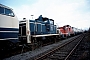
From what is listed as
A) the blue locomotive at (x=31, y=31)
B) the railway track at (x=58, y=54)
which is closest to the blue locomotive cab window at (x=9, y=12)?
the blue locomotive at (x=31, y=31)

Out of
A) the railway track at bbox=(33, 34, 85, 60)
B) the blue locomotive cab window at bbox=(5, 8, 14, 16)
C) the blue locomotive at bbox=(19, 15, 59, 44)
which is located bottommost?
the railway track at bbox=(33, 34, 85, 60)

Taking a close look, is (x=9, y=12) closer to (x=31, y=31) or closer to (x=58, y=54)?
(x=31, y=31)

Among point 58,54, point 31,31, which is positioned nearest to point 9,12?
point 31,31

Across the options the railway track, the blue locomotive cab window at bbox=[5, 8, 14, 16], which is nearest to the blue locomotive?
the railway track

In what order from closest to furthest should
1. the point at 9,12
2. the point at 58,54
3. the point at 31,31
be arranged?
the point at 9,12, the point at 58,54, the point at 31,31

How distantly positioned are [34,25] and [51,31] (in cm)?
493

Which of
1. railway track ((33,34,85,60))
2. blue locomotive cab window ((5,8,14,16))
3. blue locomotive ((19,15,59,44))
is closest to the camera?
railway track ((33,34,85,60))

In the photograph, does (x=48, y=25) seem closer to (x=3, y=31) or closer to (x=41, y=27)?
(x=41, y=27)

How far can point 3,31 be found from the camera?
320 inches

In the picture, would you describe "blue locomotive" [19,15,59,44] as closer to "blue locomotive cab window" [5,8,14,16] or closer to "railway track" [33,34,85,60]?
"railway track" [33,34,85,60]

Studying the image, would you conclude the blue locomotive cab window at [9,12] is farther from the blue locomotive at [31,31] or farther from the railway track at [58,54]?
the railway track at [58,54]

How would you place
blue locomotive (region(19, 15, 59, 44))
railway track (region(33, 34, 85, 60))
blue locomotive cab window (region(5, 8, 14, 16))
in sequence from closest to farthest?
railway track (region(33, 34, 85, 60)) → blue locomotive cab window (region(5, 8, 14, 16)) → blue locomotive (region(19, 15, 59, 44))

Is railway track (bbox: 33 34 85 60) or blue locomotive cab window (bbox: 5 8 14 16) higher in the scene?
blue locomotive cab window (bbox: 5 8 14 16)

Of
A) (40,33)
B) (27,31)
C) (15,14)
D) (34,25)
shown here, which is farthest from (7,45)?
(40,33)
